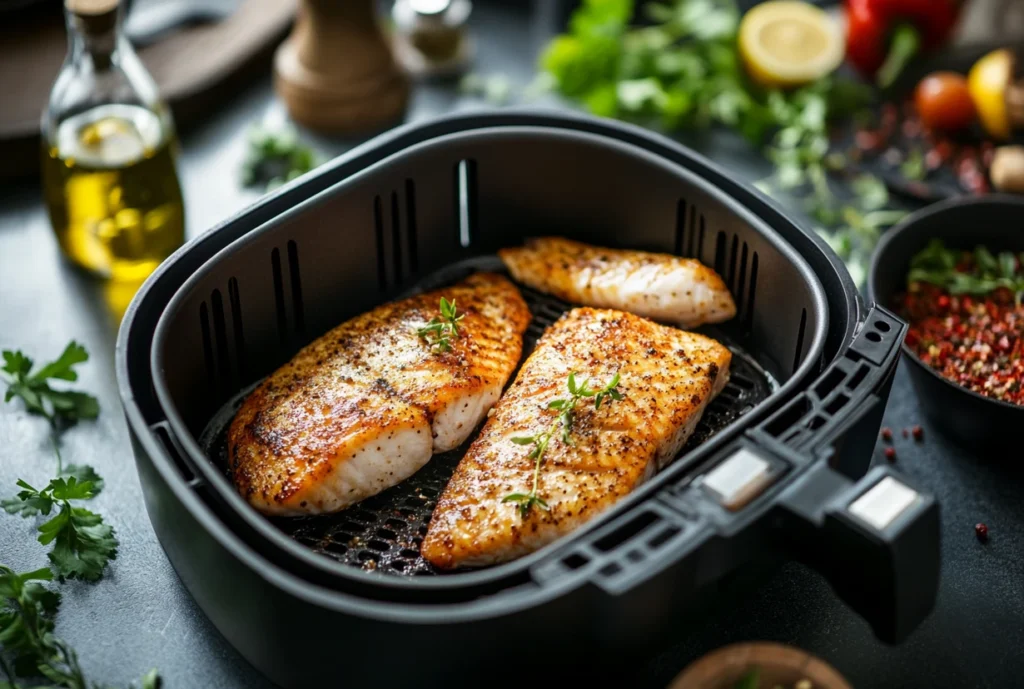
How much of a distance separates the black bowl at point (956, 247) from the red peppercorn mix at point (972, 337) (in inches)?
2.5

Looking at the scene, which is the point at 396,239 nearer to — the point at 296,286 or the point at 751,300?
the point at 296,286

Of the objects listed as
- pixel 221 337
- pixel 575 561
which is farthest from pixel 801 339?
pixel 221 337

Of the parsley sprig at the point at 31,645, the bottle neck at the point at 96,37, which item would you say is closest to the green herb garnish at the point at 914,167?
the bottle neck at the point at 96,37

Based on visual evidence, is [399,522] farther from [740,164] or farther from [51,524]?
[740,164]

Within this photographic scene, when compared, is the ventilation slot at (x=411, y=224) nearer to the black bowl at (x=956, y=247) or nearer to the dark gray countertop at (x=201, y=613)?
the dark gray countertop at (x=201, y=613)

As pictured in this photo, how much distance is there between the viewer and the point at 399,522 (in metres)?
1.82

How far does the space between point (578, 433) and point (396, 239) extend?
0.59 meters

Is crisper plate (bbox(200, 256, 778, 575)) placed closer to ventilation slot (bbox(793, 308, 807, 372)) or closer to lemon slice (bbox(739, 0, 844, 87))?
ventilation slot (bbox(793, 308, 807, 372))

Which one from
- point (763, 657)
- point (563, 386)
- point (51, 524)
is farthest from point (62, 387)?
point (763, 657)

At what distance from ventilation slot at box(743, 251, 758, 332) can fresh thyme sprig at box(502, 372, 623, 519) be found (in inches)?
14.0

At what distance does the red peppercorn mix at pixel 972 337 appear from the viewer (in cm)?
209

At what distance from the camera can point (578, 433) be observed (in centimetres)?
183

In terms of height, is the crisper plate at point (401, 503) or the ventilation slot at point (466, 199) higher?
the ventilation slot at point (466, 199)

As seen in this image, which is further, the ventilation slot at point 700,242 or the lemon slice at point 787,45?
the lemon slice at point 787,45
